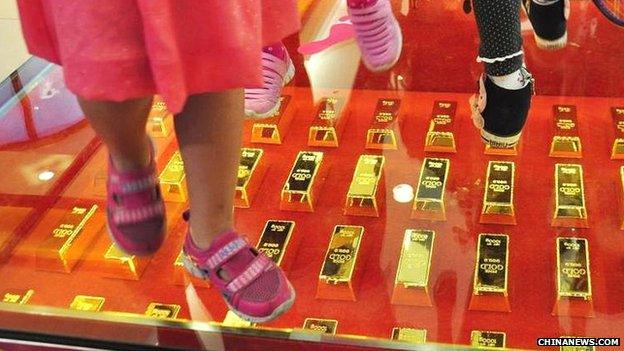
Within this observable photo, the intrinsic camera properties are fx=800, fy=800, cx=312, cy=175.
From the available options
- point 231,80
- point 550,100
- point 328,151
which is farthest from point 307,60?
point 231,80

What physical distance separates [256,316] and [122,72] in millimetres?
269

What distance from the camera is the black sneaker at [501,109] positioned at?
735mm

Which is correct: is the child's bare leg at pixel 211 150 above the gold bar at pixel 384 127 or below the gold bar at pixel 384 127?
above

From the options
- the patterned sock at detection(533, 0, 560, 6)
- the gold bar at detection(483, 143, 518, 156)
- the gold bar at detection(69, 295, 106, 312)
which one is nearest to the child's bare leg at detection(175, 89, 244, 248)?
the gold bar at detection(69, 295, 106, 312)

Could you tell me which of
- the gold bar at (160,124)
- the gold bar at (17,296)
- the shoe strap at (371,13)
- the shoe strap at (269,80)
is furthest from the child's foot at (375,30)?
Answer: the gold bar at (17,296)

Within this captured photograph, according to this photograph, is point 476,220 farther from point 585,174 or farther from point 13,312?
Answer: point 13,312

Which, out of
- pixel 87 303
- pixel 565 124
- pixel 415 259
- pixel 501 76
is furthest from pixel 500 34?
pixel 87 303

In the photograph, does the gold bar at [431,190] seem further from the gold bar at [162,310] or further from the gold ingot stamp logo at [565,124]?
the gold bar at [162,310]

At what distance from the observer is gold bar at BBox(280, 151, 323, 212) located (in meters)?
0.96

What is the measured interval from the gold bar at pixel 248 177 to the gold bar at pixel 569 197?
359 millimetres

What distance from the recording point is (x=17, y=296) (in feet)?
2.87

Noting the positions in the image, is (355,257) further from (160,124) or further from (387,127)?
(160,124)

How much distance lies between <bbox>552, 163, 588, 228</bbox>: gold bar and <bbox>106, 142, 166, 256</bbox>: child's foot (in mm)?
458

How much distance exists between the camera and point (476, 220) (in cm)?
92
